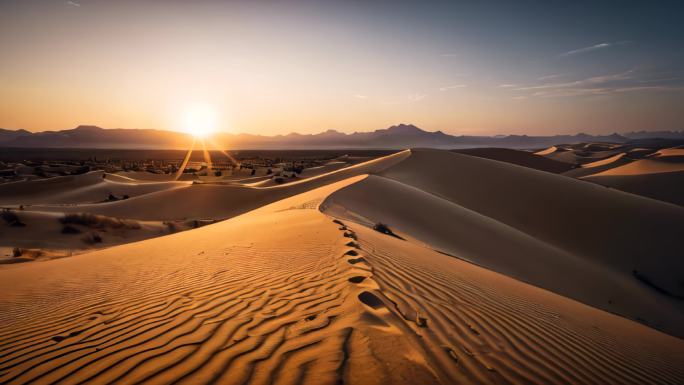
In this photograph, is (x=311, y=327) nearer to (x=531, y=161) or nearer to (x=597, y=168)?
(x=597, y=168)

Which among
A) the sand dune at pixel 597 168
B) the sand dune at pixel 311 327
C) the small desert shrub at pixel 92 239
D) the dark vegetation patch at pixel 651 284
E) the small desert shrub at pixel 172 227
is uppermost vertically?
the sand dune at pixel 311 327

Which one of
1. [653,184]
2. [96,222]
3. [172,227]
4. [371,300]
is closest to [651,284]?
[371,300]

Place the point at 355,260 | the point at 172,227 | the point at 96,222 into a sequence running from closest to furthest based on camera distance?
the point at 355,260
the point at 96,222
the point at 172,227

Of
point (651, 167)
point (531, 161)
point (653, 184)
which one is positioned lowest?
point (653, 184)

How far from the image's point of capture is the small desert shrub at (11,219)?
35.9ft

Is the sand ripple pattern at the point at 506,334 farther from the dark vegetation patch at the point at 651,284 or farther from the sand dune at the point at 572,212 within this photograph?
the sand dune at the point at 572,212

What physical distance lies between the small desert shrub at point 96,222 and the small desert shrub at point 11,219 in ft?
3.39

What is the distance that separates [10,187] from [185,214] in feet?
Result: 44.2

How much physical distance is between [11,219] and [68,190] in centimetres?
1290

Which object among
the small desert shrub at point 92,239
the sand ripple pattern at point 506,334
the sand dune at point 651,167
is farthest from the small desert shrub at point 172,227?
the sand dune at point 651,167

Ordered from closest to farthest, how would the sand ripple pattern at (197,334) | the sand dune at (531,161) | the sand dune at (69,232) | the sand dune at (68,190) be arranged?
the sand ripple pattern at (197,334) < the sand dune at (69,232) < the sand dune at (68,190) < the sand dune at (531,161)

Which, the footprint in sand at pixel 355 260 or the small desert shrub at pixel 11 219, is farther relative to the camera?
the small desert shrub at pixel 11 219

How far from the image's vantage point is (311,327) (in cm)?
273

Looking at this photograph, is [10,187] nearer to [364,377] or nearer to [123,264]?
[123,264]
